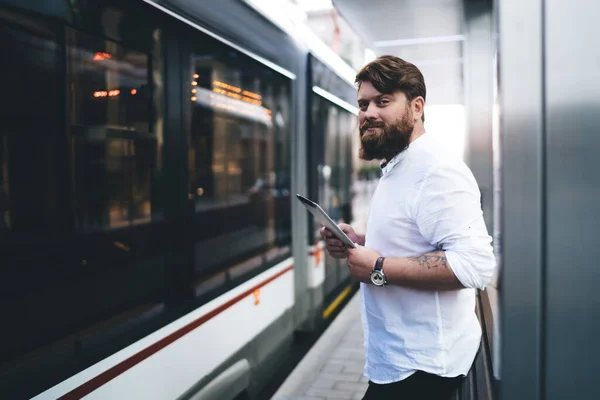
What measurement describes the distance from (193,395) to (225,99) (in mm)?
1881

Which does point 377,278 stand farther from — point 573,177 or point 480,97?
point 480,97

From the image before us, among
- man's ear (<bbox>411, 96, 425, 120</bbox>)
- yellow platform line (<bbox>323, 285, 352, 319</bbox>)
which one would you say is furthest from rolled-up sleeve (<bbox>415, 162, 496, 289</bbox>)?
yellow platform line (<bbox>323, 285, 352, 319</bbox>)

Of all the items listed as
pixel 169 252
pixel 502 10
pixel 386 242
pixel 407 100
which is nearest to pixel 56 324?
pixel 169 252

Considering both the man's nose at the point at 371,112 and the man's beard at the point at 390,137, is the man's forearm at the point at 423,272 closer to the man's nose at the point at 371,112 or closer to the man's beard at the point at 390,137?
the man's beard at the point at 390,137

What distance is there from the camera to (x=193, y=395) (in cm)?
289

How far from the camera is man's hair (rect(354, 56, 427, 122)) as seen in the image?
1792mm

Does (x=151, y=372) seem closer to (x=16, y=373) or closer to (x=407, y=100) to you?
(x=16, y=373)

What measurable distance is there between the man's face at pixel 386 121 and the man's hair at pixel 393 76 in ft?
0.06

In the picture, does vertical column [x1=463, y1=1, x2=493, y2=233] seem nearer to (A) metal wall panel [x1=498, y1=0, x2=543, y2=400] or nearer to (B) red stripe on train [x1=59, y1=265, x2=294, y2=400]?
(B) red stripe on train [x1=59, y1=265, x2=294, y2=400]

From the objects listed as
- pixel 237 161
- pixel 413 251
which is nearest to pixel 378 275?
pixel 413 251

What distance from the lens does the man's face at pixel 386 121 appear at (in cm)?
181

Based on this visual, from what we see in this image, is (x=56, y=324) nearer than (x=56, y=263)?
Yes

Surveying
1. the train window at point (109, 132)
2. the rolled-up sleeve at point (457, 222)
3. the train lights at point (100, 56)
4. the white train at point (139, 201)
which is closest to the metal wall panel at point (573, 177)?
the rolled-up sleeve at point (457, 222)

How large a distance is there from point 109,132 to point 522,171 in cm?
182
